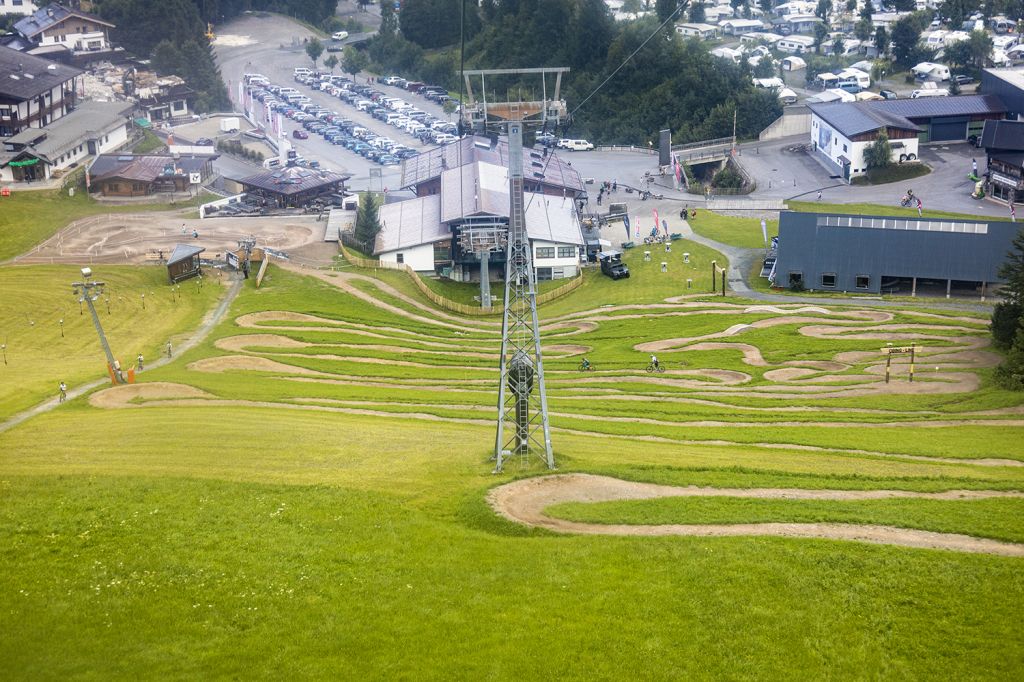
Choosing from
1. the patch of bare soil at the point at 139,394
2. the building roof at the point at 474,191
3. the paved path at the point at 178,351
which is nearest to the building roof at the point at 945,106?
the building roof at the point at 474,191

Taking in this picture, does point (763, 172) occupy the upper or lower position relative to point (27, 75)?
lower

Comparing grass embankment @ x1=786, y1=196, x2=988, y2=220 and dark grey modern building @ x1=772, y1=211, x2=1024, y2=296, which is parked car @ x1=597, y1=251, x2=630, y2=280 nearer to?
dark grey modern building @ x1=772, y1=211, x2=1024, y2=296

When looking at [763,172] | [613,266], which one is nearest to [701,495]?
[613,266]

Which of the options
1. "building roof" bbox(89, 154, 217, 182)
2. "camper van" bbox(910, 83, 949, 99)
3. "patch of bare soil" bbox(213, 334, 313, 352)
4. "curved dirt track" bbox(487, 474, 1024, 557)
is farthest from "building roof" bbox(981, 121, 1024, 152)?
"building roof" bbox(89, 154, 217, 182)

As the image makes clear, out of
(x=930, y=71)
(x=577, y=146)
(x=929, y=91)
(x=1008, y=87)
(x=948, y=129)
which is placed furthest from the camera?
(x=930, y=71)

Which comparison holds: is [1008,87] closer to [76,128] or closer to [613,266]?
[613,266]

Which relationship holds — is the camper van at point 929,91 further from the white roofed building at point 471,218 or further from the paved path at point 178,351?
the paved path at point 178,351
